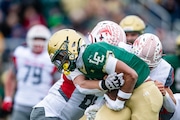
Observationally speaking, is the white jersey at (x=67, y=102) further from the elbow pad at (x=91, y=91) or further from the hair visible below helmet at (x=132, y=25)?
the hair visible below helmet at (x=132, y=25)

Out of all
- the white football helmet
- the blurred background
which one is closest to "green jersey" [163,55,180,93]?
the white football helmet

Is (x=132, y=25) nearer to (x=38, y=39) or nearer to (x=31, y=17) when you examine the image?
(x=38, y=39)

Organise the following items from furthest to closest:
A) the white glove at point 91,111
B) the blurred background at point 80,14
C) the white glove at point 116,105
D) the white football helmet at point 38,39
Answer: the blurred background at point 80,14
the white football helmet at point 38,39
the white glove at point 91,111
the white glove at point 116,105

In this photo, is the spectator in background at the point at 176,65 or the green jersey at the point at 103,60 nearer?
the green jersey at the point at 103,60

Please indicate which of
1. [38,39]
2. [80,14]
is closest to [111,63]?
[38,39]

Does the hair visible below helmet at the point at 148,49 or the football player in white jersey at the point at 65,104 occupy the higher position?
the hair visible below helmet at the point at 148,49

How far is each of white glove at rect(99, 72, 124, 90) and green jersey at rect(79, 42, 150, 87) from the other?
92mm

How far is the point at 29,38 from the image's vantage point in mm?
11062

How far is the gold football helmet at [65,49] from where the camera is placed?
7.51 metres

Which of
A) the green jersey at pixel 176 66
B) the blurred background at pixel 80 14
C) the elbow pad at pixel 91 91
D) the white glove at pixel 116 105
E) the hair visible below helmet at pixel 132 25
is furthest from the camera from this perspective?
the blurred background at pixel 80 14

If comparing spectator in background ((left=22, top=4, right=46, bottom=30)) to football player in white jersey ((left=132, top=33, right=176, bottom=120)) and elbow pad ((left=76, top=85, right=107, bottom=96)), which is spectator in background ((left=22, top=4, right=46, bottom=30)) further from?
elbow pad ((left=76, top=85, right=107, bottom=96))

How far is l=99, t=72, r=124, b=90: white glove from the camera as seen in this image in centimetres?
721

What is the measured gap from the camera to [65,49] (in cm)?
753

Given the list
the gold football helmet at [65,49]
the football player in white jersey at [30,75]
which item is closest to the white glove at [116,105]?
the gold football helmet at [65,49]
